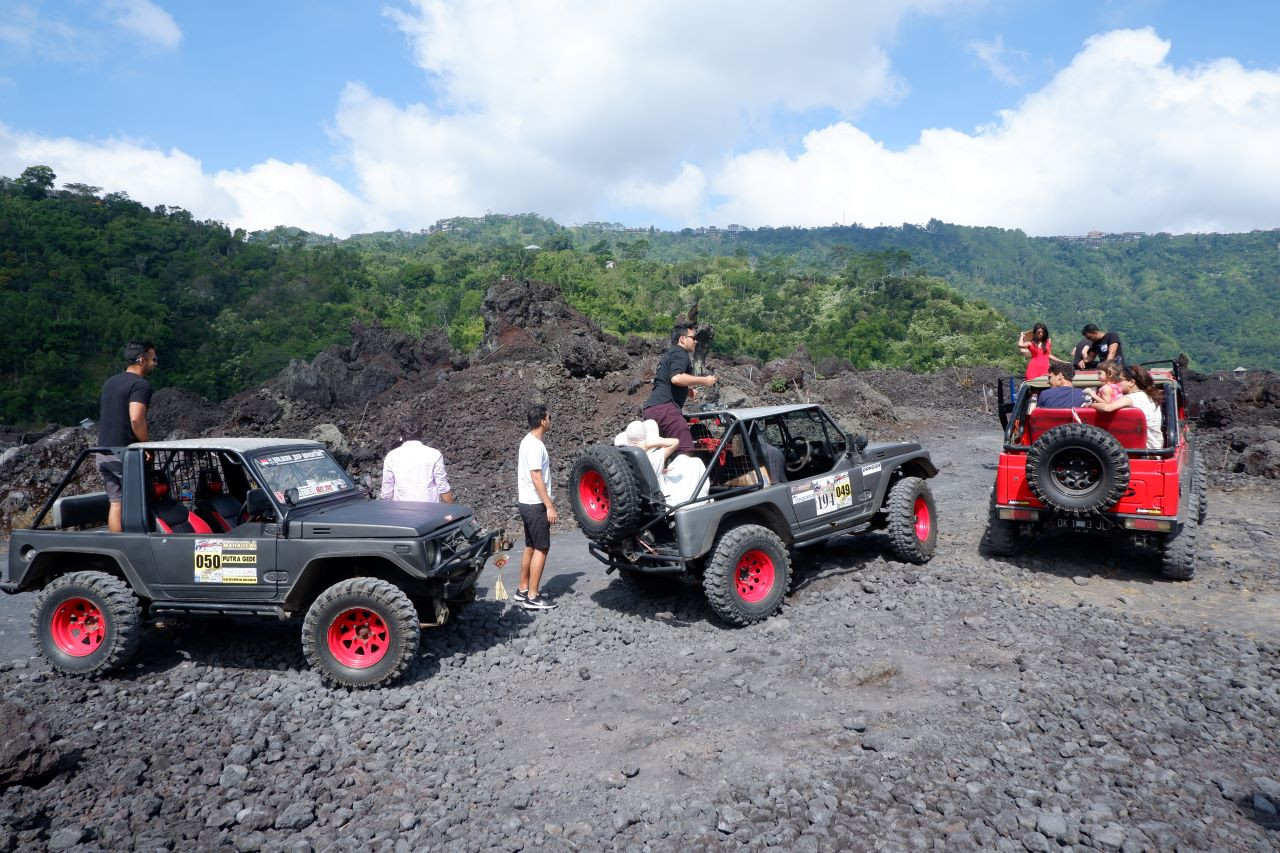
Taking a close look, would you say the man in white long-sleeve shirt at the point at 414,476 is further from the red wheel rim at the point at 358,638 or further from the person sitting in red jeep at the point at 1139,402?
the person sitting in red jeep at the point at 1139,402

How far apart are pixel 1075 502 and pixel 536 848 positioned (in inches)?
214

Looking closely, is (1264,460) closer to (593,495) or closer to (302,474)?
(593,495)

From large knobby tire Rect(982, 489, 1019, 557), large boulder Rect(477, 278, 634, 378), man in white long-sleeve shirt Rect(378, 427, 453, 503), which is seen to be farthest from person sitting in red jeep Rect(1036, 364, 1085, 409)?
large boulder Rect(477, 278, 634, 378)

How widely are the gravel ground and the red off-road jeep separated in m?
0.53

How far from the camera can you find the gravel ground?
11.8ft

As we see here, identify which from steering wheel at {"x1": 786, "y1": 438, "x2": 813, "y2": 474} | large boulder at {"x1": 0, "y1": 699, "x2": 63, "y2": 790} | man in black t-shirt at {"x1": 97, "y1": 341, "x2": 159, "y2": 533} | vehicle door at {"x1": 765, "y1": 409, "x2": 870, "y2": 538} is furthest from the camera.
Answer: steering wheel at {"x1": 786, "y1": 438, "x2": 813, "y2": 474}

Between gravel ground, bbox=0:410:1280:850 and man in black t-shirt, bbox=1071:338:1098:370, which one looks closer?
gravel ground, bbox=0:410:1280:850

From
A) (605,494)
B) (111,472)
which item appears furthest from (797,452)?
(111,472)

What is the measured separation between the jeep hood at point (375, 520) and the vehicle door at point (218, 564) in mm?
347

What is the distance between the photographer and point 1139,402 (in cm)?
688

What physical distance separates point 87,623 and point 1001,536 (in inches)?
318

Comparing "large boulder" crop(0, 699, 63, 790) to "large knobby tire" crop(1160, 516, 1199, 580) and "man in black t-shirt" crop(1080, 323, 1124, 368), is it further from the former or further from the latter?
"man in black t-shirt" crop(1080, 323, 1124, 368)

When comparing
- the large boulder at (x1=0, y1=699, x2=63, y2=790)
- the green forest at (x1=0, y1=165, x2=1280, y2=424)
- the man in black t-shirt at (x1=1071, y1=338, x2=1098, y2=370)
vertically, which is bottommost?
the large boulder at (x1=0, y1=699, x2=63, y2=790)

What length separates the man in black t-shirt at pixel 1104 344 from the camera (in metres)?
9.09
